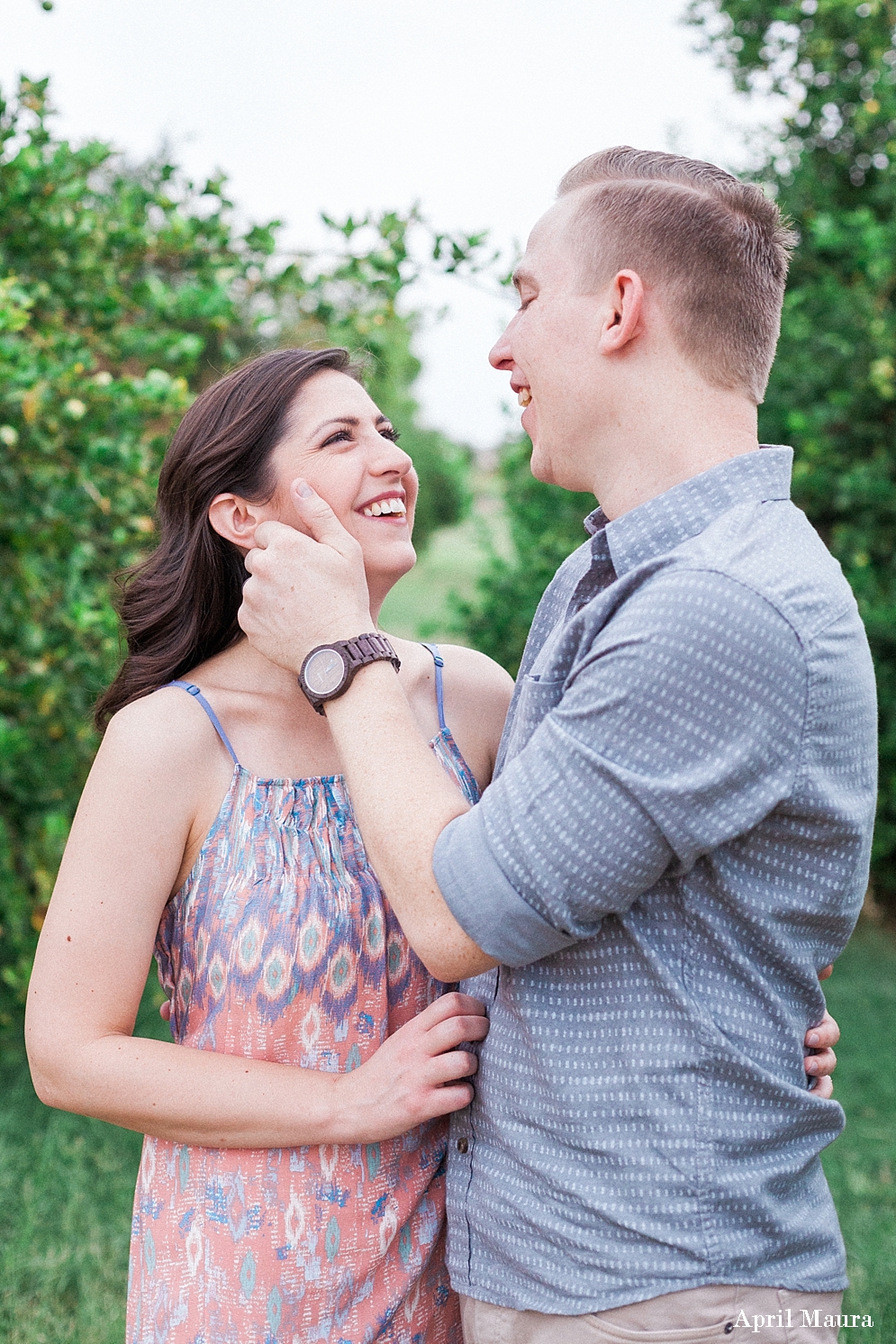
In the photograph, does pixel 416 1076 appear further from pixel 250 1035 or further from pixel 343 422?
pixel 343 422

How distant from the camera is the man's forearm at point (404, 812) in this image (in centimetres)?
155

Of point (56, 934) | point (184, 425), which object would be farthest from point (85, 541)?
point (56, 934)

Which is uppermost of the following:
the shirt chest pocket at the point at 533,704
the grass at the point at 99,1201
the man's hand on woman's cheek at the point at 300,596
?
the man's hand on woman's cheek at the point at 300,596

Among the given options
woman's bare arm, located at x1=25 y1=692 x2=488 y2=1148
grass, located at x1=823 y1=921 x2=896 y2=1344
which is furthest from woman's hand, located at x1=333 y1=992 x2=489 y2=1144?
grass, located at x1=823 y1=921 x2=896 y2=1344

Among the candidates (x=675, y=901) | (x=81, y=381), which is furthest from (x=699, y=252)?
(x=81, y=381)

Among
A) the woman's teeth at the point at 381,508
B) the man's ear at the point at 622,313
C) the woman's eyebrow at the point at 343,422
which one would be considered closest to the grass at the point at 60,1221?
the woman's teeth at the point at 381,508

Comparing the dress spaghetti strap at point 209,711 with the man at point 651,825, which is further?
the dress spaghetti strap at point 209,711

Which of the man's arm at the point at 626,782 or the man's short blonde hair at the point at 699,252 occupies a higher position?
the man's short blonde hair at the point at 699,252

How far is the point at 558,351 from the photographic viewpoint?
1801 millimetres

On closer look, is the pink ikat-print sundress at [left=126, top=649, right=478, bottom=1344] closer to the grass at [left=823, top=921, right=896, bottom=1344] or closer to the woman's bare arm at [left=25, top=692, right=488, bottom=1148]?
the woman's bare arm at [left=25, top=692, right=488, bottom=1148]

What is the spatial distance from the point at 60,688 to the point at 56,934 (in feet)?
7.82

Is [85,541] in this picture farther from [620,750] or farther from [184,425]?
[620,750]

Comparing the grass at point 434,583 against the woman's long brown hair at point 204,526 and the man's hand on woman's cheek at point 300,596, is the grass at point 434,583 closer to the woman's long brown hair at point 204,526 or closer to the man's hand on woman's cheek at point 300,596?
the woman's long brown hair at point 204,526

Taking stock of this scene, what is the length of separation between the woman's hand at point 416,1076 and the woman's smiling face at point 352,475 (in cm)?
81
